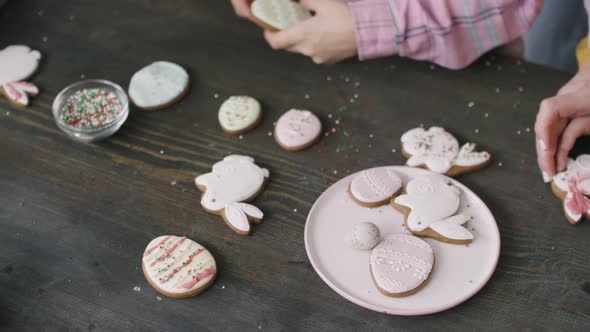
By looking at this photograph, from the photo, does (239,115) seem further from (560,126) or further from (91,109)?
(560,126)

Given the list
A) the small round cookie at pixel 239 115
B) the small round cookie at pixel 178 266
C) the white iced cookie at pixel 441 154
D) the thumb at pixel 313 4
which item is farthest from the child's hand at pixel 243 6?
the small round cookie at pixel 178 266

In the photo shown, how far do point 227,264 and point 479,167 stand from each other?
57 centimetres

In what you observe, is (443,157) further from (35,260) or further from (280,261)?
(35,260)

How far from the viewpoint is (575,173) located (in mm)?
1131

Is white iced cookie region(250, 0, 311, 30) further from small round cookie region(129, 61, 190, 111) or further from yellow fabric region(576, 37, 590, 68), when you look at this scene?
yellow fabric region(576, 37, 590, 68)

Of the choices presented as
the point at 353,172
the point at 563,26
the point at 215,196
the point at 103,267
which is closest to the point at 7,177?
the point at 103,267

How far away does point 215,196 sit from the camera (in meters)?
1.12

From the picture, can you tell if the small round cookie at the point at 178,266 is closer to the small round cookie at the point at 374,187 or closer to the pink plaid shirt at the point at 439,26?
the small round cookie at the point at 374,187

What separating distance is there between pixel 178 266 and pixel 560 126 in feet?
2.77

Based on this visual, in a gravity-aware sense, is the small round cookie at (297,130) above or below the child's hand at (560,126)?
below

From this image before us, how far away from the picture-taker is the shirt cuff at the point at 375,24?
1.29 metres

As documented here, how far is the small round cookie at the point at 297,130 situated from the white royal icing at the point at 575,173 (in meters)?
0.51

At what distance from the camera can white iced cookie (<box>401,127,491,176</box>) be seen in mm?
1154

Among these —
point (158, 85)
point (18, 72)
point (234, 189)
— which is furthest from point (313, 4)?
point (18, 72)
